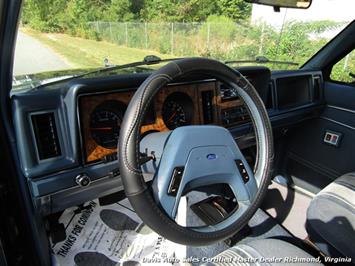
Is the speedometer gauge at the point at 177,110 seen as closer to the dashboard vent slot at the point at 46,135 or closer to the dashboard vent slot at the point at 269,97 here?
the dashboard vent slot at the point at 46,135

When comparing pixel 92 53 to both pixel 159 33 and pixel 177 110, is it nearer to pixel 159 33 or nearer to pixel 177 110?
pixel 177 110

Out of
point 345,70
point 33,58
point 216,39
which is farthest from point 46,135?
point 345,70

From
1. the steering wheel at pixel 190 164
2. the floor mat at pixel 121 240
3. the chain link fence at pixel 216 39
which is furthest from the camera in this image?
the chain link fence at pixel 216 39

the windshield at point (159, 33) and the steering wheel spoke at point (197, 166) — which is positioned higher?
the windshield at point (159, 33)

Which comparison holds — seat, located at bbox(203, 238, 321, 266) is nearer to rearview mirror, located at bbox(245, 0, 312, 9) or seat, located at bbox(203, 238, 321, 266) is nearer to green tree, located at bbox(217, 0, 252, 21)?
rearview mirror, located at bbox(245, 0, 312, 9)

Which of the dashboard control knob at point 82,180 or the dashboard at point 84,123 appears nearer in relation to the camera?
the dashboard at point 84,123

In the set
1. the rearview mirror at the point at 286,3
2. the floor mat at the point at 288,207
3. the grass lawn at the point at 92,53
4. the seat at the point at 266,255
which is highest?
the rearview mirror at the point at 286,3

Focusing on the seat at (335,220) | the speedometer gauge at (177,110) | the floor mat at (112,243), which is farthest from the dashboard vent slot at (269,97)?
the floor mat at (112,243)

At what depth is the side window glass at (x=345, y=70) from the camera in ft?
9.16

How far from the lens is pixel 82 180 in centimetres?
151

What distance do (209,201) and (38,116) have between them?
1.12 m

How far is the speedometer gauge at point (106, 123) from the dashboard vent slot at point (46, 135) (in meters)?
0.19

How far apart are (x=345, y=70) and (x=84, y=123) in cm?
255

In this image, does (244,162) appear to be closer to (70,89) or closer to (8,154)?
(70,89)
